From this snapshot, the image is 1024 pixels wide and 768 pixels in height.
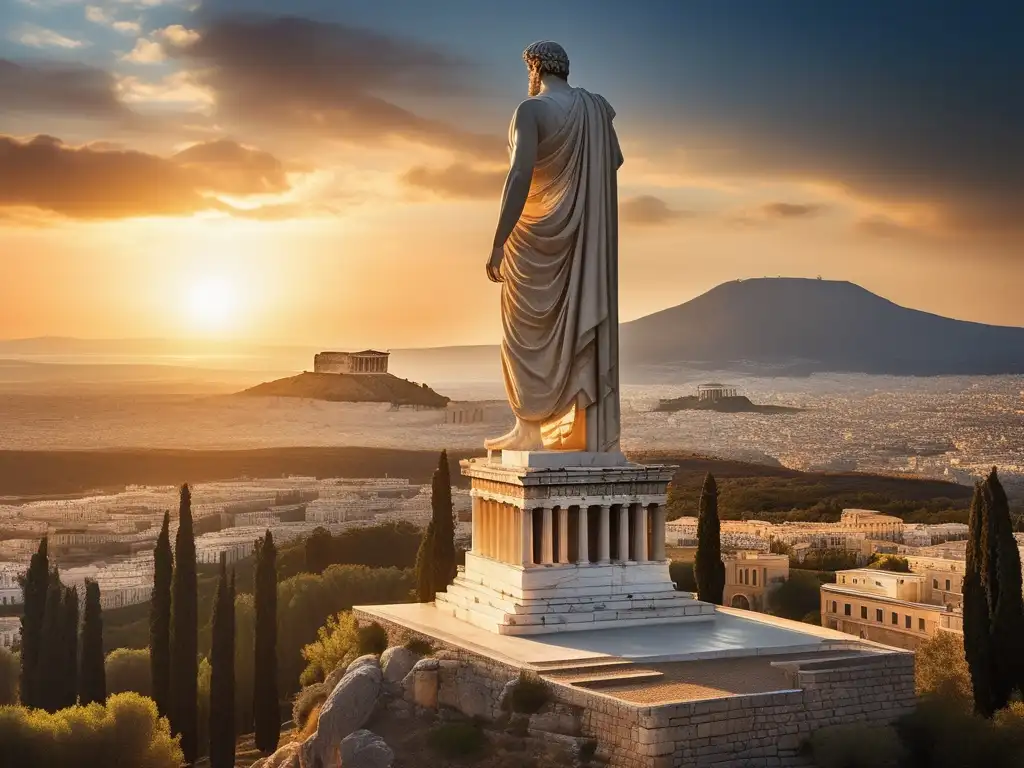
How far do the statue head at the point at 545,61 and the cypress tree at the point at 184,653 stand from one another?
12.8m

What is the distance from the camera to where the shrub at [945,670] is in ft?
84.9

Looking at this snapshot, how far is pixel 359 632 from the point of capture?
88.2ft

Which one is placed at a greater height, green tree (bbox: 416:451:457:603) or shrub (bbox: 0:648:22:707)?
green tree (bbox: 416:451:457:603)

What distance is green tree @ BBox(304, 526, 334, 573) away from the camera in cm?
4895

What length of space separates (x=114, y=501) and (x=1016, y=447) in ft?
131

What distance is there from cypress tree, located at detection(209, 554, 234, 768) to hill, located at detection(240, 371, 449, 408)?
33560 millimetres

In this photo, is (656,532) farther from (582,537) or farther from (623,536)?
(582,537)

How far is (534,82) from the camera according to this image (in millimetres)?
26656

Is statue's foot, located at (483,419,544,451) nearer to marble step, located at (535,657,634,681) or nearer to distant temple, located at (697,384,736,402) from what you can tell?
marble step, located at (535,657,634,681)

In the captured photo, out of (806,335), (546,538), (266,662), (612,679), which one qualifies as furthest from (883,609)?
(806,335)

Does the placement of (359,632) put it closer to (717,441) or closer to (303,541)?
(303,541)

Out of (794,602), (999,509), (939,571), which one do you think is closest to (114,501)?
(794,602)

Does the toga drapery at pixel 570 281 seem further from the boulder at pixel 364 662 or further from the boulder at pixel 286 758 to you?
the boulder at pixel 286 758

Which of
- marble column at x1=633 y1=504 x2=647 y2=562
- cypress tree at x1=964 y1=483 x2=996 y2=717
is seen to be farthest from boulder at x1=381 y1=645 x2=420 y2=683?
cypress tree at x1=964 y1=483 x2=996 y2=717
